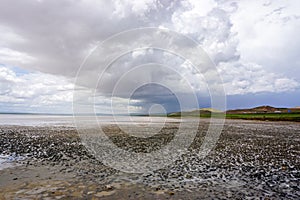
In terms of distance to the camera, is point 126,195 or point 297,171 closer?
point 126,195

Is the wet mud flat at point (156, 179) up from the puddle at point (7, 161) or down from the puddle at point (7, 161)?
down

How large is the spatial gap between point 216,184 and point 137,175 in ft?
13.9

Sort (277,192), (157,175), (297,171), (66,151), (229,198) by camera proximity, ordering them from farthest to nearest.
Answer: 1. (66,151)
2. (297,171)
3. (157,175)
4. (277,192)
5. (229,198)

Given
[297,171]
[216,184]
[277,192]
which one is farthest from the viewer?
[297,171]

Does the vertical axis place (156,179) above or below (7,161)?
below

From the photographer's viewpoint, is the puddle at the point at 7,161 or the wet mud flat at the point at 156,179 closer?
the wet mud flat at the point at 156,179

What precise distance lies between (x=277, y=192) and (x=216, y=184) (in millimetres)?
2630

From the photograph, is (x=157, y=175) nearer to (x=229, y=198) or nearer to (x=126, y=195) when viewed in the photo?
(x=126, y=195)

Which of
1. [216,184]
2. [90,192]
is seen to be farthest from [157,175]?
[90,192]

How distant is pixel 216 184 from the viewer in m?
11.0

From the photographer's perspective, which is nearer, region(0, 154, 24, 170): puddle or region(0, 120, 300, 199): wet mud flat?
region(0, 120, 300, 199): wet mud flat

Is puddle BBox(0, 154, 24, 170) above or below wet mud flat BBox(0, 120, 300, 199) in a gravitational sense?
above

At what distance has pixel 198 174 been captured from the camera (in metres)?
12.7

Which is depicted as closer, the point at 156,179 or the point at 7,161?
the point at 156,179
